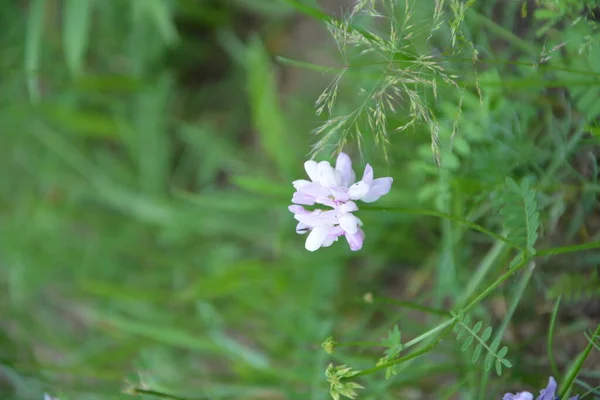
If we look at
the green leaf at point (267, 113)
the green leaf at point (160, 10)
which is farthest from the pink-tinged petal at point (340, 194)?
the green leaf at point (160, 10)

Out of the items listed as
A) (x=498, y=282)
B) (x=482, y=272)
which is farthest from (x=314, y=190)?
(x=482, y=272)

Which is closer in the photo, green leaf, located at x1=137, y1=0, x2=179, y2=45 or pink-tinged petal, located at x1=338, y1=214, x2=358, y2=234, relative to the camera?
pink-tinged petal, located at x1=338, y1=214, x2=358, y2=234

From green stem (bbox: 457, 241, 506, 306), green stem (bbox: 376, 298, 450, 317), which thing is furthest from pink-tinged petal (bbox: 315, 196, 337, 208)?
green stem (bbox: 457, 241, 506, 306)

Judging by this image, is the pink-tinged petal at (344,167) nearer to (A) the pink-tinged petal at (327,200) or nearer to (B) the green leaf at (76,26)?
(A) the pink-tinged petal at (327,200)

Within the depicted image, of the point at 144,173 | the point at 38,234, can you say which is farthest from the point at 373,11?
the point at 38,234

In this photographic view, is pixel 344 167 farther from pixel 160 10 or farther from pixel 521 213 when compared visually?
pixel 160 10

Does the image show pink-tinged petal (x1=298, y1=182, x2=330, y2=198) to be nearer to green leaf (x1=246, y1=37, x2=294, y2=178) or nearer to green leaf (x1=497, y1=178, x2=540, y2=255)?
green leaf (x1=497, y1=178, x2=540, y2=255)

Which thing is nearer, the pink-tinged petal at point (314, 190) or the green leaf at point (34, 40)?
the pink-tinged petal at point (314, 190)
